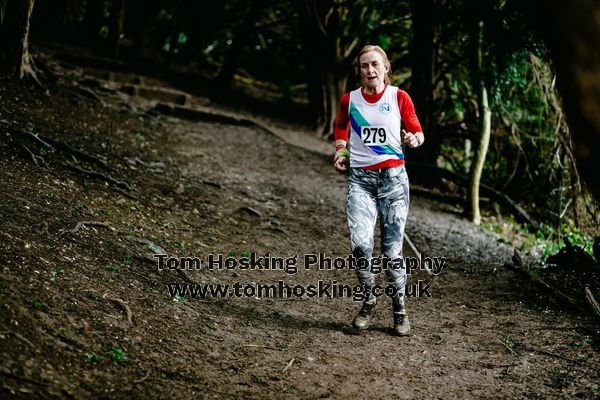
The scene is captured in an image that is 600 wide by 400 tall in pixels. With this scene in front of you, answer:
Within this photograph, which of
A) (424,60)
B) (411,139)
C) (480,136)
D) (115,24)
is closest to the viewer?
(411,139)

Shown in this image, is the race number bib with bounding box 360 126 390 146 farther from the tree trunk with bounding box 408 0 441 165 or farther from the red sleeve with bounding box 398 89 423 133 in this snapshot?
the tree trunk with bounding box 408 0 441 165

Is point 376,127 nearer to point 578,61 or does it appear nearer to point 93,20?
point 578,61

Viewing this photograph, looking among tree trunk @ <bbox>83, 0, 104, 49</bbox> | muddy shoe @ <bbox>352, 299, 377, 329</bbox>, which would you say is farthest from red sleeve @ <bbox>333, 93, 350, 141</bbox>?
tree trunk @ <bbox>83, 0, 104, 49</bbox>

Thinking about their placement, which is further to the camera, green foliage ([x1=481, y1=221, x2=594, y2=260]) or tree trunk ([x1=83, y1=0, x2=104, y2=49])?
tree trunk ([x1=83, y1=0, x2=104, y2=49])

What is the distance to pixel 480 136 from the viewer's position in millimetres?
9977

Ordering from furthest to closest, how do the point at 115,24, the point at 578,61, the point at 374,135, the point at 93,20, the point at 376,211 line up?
1. the point at 93,20
2. the point at 115,24
3. the point at 376,211
4. the point at 374,135
5. the point at 578,61

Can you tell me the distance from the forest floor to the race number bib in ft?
4.94

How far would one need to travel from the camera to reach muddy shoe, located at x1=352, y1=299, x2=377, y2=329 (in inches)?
184

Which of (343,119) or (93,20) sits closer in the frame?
(343,119)

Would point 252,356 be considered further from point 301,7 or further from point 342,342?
point 301,7

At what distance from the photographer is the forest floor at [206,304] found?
11.2 ft

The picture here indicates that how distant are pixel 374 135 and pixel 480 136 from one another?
6.08m

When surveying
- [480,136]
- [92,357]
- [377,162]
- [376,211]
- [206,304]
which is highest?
[480,136]

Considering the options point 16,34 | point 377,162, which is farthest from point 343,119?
point 16,34
